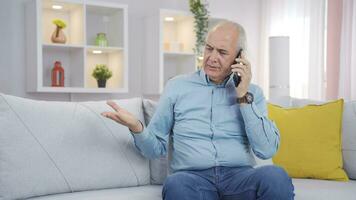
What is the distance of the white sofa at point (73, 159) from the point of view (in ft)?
5.67

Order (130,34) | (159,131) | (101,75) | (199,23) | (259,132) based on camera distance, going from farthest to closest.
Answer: (130,34)
(199,23)
(101,75)
(159,131)
(259,132)

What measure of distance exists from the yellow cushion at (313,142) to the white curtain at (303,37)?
1974mm

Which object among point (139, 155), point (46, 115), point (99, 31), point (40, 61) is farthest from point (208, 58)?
point (99, 31)

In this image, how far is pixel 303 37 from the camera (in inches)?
177

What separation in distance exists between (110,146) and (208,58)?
0.59 m

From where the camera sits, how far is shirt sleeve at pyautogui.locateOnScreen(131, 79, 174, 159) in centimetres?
189

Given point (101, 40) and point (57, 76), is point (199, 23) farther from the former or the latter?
point (57, 76)

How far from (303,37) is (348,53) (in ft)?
1.96

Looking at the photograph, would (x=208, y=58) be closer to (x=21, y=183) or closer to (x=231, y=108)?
(x=231, y=108)

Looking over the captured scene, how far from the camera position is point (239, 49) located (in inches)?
82.2

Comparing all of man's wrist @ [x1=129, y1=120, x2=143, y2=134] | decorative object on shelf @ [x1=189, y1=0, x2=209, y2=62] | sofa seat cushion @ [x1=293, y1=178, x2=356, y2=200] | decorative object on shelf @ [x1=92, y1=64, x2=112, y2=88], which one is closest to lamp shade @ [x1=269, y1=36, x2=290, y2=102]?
decorative object on shelf @ [x1=189, y1=0, x2=209, y2=62]

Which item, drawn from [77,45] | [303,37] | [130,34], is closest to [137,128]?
[77,45]

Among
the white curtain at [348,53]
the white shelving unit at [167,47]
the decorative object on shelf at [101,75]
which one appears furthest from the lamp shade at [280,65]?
the decorative object on shelf at [101,75]

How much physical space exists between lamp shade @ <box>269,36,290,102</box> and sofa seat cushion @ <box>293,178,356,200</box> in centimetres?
159
